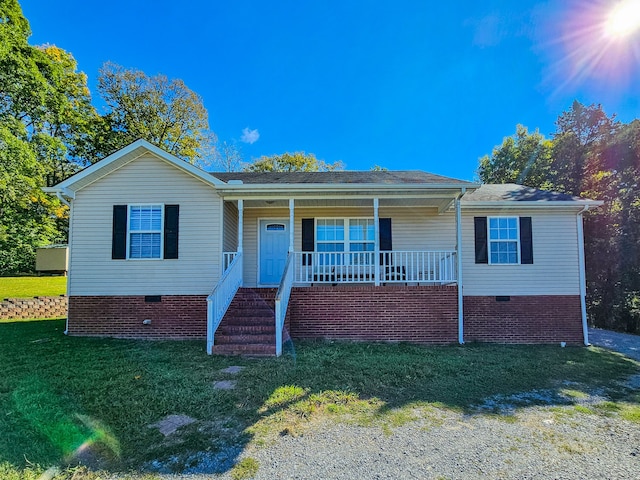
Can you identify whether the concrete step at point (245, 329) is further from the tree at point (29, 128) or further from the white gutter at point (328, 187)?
the tree at point (29, 128)

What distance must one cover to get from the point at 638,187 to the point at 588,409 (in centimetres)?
1523

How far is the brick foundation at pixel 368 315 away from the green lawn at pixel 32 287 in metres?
10.3

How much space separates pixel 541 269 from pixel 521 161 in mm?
Result: 14888

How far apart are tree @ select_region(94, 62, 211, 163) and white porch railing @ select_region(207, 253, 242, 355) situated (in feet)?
56.0

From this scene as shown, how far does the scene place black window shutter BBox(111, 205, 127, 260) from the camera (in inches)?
341

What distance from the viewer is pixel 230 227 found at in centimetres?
964

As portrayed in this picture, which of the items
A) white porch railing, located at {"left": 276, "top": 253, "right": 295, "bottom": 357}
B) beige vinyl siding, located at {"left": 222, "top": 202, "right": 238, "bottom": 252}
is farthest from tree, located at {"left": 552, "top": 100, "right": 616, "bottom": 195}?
beige vinyl siding, located at {"left": 222, "top": 202, "right": 238, "bottom": 252}

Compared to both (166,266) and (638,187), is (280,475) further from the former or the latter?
(638,187)

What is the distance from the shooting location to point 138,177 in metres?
8.82

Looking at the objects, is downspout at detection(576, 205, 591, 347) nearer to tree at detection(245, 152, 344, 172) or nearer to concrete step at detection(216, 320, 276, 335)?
concrete step at detection(216, 320, 276, 335)

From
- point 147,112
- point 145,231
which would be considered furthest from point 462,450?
point 147,112

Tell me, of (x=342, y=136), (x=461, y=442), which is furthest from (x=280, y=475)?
(x=342, y=136)

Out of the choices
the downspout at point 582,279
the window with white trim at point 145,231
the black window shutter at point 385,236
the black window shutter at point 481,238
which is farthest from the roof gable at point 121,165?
the downspout at point 582,279

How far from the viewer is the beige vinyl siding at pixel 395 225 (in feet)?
32.2
